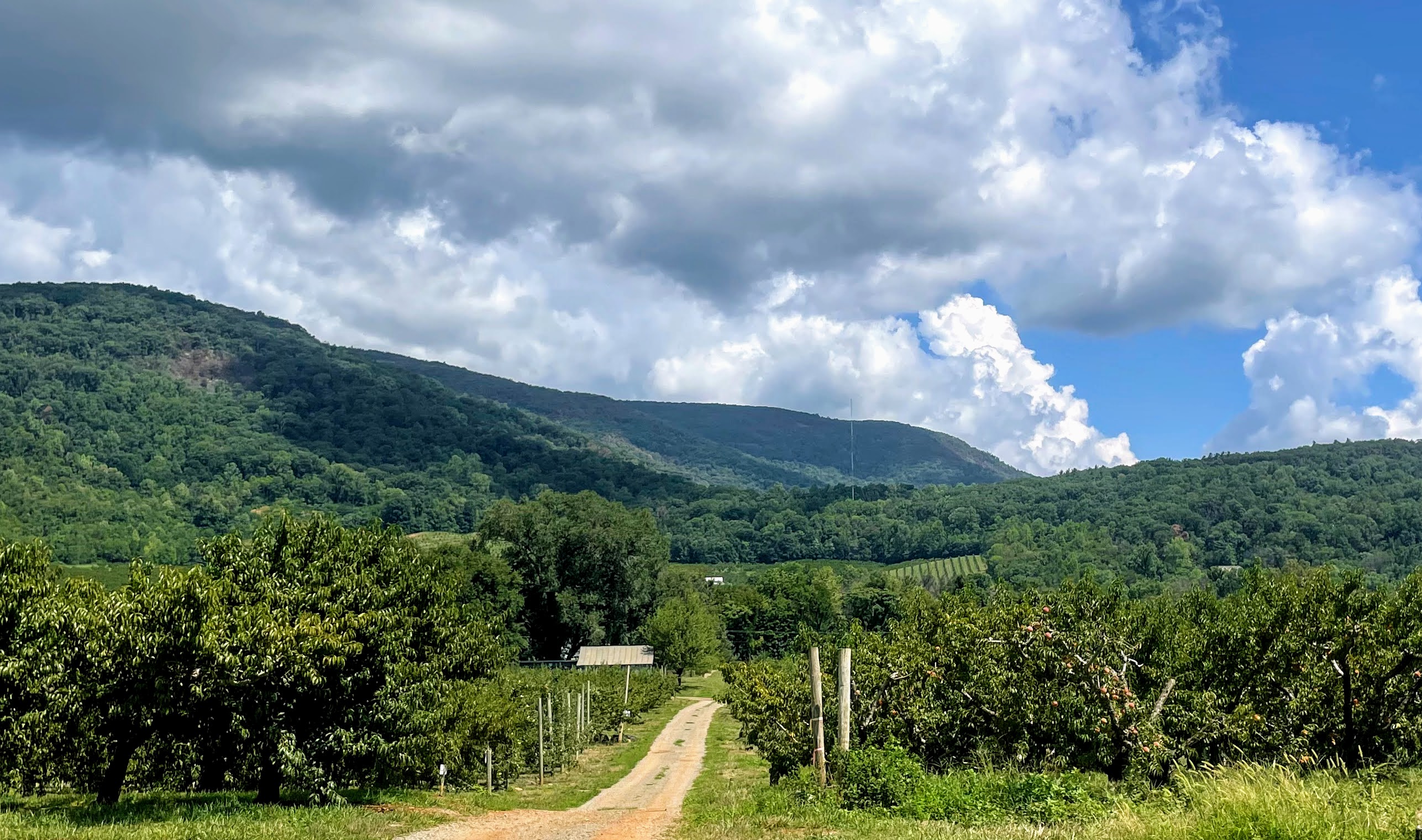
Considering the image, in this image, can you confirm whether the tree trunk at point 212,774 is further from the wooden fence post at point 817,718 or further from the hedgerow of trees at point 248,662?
the wooden fence post at point 817,718

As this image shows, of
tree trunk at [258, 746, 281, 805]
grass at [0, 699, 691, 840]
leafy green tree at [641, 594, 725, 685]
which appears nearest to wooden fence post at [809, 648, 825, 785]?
grass at [0, 699, 691, 840]

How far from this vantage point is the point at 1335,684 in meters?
21.7

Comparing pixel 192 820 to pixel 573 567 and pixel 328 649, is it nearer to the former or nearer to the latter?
pixel 328 649

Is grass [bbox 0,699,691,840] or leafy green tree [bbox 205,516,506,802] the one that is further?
leafy green tree [bbox 205,516,506,802]

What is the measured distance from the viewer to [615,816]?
2514cm

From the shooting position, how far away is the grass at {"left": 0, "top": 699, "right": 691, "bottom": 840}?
53.3 feet

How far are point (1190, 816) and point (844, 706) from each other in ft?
30.8

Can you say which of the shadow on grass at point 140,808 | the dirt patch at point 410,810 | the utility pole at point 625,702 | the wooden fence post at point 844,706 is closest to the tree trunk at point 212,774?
the shadow on grass at point 140,808

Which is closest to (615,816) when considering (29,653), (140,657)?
(140,657)

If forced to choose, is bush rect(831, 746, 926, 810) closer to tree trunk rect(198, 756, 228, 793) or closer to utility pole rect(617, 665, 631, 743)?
tree trunk rect(198, 756, 228, 793)

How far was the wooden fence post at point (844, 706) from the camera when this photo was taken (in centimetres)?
2175

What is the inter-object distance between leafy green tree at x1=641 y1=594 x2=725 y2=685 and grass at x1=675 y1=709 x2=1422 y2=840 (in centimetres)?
7666

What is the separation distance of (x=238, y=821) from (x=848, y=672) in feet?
40.0

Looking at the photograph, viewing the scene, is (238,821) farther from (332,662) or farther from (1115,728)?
(1115,728)
